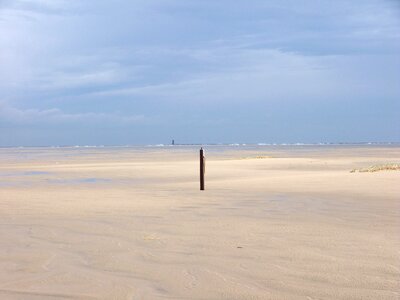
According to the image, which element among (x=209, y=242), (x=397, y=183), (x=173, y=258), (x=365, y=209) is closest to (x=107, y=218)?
(x=209, y=242)

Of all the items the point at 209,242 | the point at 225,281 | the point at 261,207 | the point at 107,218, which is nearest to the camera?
the point at 225,281

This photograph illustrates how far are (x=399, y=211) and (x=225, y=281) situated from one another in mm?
6167

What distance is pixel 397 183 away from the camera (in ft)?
52.1

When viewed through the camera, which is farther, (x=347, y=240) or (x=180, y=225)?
(x=180, y=225)

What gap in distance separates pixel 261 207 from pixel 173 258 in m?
5.28

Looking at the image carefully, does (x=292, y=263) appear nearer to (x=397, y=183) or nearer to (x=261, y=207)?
(x=261, y=207)

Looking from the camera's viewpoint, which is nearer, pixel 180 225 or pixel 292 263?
pixel 292 263

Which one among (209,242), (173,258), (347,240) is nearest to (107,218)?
(209,242)

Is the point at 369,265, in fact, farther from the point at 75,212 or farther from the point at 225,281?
the point at 75,212

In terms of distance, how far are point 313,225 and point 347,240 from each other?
1.41 metres

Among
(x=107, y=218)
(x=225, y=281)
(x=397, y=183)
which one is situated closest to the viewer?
(x=225, y=281)

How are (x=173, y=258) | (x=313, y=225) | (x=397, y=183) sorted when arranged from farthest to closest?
(x=397, y=183) → (x=313, y=225) → (x=173, y=258)

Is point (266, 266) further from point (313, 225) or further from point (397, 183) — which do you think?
point (397, 183)

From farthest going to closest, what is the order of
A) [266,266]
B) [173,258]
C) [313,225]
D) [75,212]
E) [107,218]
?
1. [75,212]
2. [107,218]
3. [313,225]
4. [173,258]
5. [266,266]
